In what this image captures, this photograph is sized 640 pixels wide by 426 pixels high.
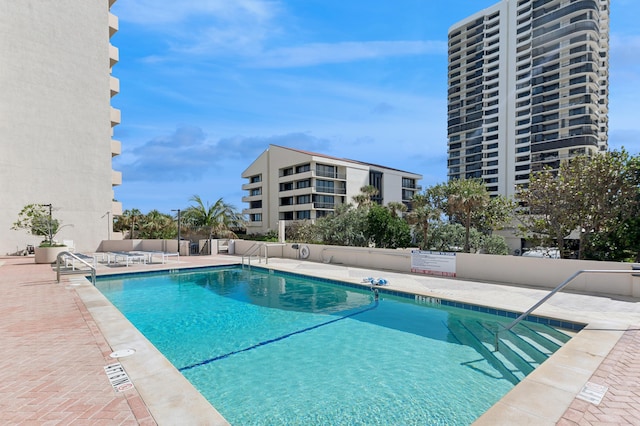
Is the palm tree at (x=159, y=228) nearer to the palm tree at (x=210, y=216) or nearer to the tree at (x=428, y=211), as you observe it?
the palm tree at (x=210, y=216)

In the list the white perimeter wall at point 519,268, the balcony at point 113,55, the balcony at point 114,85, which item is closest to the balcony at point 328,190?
the balcony at point 114,85

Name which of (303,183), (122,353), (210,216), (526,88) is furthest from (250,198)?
(526,88)

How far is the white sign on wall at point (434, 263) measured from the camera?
12.7 metres

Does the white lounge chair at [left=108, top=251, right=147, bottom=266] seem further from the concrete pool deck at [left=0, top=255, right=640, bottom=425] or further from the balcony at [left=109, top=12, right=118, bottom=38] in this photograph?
the balcony at [left=109, top=12, right=118, bottom=38]

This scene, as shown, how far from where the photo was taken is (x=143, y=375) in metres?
4.06

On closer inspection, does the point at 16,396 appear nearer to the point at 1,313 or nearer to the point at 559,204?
Answer: the point at 1,313

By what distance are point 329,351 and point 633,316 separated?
6.40m

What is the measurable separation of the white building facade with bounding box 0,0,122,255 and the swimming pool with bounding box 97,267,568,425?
2017 centimetres

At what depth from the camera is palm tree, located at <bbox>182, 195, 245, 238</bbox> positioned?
2641 cm

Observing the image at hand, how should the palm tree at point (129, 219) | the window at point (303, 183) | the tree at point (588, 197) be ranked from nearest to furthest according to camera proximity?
the tree at point (588, 197)
the palm tree at point (129, 219)
the window at point (303, 183)

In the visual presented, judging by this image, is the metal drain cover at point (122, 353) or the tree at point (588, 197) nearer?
the metal drain cover at point (122, 353)

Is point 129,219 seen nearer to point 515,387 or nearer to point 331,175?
point 331,175

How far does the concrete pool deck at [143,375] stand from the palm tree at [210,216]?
1874cm

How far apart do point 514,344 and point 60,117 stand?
32.9m
